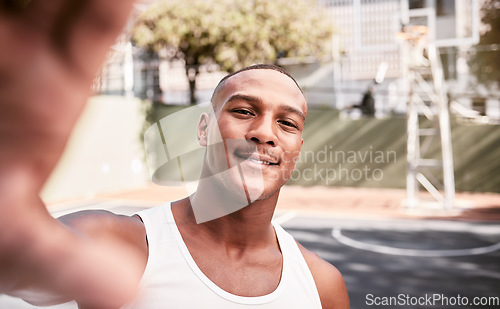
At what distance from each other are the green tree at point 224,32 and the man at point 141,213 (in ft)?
56.2

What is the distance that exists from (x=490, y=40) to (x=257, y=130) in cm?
2174

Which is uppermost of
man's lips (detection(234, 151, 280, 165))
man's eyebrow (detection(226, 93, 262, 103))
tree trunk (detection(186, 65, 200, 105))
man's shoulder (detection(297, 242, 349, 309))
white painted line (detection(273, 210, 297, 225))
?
man's eyebrow (detection(226, 93, 262, 103))

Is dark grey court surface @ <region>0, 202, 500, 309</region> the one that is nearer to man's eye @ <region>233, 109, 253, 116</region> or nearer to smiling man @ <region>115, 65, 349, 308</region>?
smiling man @ <region>115, 65, 349, 308</region>

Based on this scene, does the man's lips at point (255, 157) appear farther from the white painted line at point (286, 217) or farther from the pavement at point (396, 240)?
the white painted line at point (286, 217)

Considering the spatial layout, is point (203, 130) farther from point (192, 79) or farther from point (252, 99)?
point (192, 79)

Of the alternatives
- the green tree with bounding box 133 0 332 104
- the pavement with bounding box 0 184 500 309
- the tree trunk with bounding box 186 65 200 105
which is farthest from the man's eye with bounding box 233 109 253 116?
the green tree with bounding box 133 0 332 104

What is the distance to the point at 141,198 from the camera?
14000 millimetres

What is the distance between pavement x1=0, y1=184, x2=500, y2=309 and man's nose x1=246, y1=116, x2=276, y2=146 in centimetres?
52

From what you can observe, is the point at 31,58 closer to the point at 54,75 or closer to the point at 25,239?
the point at 54,75

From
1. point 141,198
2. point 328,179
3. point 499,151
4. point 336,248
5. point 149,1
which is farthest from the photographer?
point 328,179

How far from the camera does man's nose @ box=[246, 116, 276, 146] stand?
108 centimetres

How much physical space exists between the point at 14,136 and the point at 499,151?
16903mm

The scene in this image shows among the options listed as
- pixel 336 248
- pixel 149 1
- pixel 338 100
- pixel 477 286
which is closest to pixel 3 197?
pixel 149 1

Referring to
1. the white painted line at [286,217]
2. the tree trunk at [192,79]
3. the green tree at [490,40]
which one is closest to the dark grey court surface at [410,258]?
the white painted line at [286,217]
